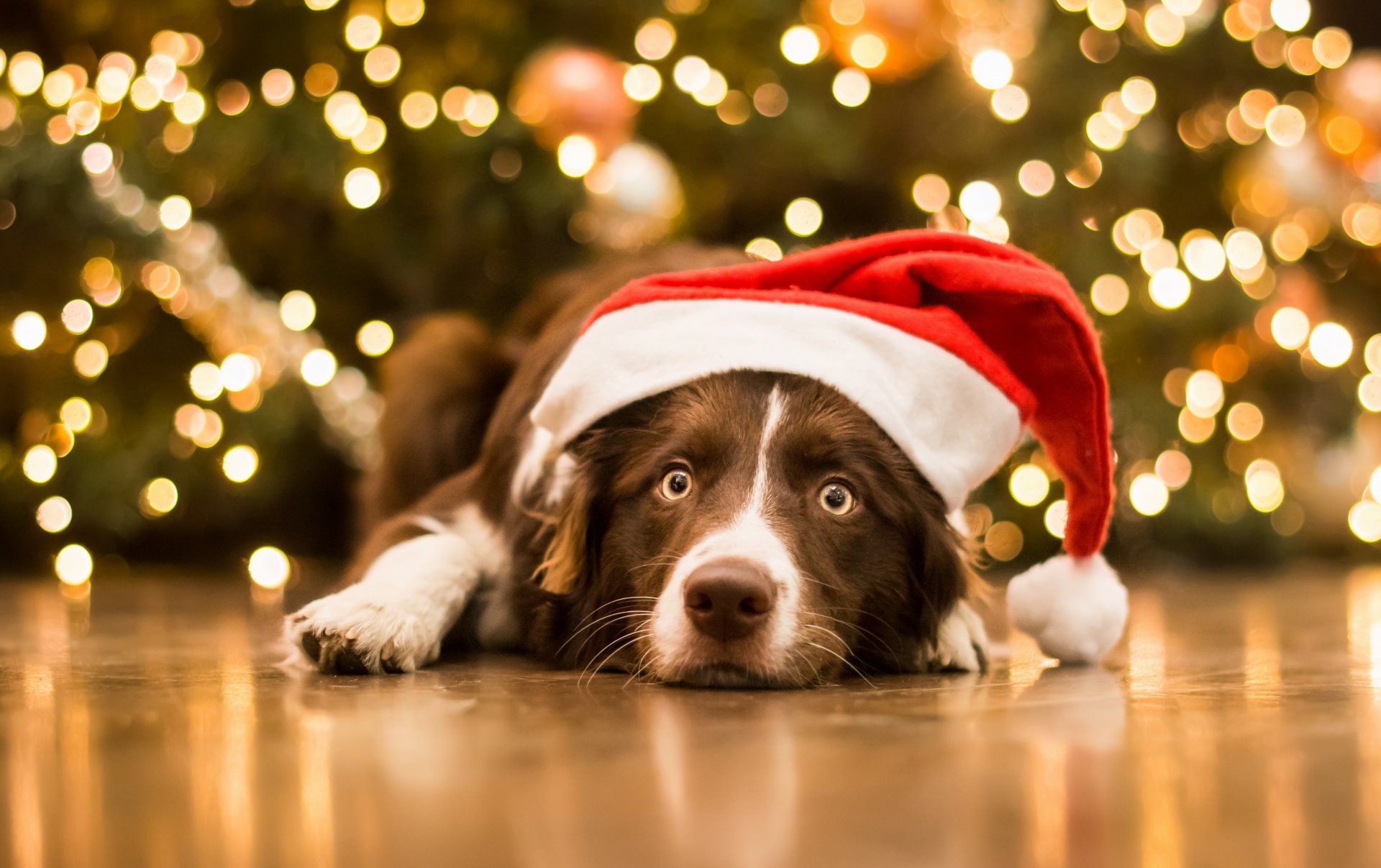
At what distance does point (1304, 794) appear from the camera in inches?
47.3

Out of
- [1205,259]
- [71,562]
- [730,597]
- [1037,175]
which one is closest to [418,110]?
[71,562]

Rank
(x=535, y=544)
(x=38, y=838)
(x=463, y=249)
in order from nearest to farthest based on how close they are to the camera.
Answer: (x=38, y=838) < (x=535, y=544) < (x=463, y=249)

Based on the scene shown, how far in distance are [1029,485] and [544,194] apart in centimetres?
196

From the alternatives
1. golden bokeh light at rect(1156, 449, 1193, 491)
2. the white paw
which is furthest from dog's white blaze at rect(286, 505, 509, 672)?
golden bokeh light at rect(1156, 449, 1193, 491)

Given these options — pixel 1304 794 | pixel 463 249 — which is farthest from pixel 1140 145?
pixel 1304 794

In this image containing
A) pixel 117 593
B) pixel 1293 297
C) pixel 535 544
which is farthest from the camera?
pixel 1293 297

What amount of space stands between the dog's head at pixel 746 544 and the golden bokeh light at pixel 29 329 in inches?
97.1

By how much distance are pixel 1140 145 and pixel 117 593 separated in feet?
11.6

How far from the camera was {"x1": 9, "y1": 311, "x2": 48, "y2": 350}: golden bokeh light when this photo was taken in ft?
12.7

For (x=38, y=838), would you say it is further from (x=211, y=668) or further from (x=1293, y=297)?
(x=1293, y=297)

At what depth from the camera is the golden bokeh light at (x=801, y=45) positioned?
4176 mm

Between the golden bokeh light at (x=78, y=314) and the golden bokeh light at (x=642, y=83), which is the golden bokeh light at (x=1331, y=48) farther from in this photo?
the golden bokeh light at (x=78, y=314)

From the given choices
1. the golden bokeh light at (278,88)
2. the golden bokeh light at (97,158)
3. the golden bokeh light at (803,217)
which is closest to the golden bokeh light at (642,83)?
the golden bokeh light at (803,217)

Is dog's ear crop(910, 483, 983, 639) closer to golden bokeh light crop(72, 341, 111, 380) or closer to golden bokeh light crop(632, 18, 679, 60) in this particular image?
golden bokeh light crop(632, 18, 679, 60)
